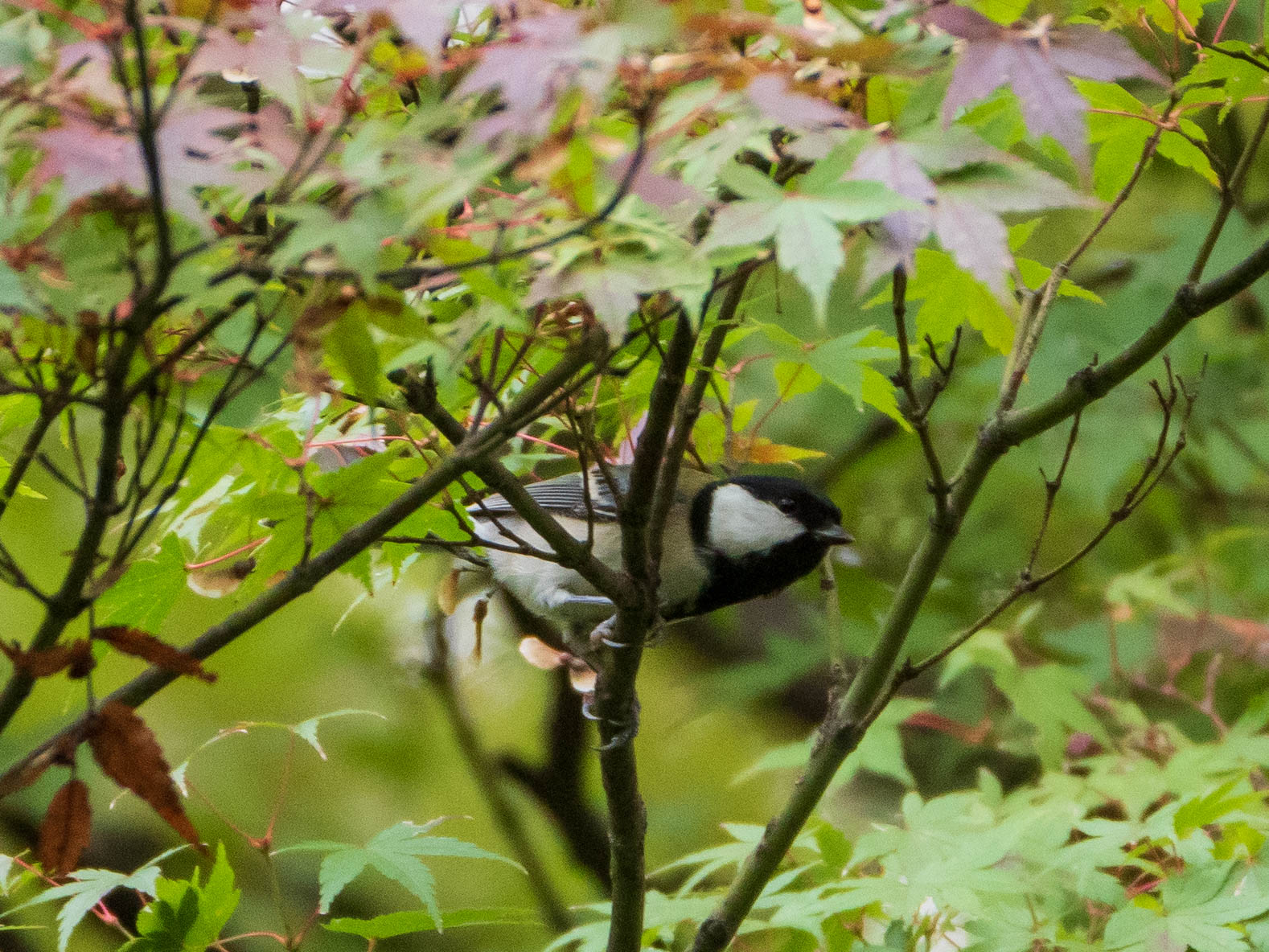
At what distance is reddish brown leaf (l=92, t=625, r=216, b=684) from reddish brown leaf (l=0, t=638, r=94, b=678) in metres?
0.02

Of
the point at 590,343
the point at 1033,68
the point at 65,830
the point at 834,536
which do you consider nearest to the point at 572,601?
the point at 834,536

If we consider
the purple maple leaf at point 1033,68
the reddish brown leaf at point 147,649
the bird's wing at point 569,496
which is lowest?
the bird's wing at point 569,496

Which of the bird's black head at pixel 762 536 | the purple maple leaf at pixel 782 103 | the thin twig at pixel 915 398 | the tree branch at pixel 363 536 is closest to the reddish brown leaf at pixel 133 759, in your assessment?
the tree branch at pixel 363 536

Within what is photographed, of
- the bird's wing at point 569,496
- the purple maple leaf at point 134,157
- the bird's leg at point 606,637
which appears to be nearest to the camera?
the purple maple leaf at point 134,157

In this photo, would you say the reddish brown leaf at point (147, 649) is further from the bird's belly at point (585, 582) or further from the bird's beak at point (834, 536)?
the bird's beak at point (834, 536)

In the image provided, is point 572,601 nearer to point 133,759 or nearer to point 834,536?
point 834,536

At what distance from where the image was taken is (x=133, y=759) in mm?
903


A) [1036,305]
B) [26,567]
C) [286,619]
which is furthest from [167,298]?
[286,619]

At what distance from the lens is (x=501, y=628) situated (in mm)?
4168

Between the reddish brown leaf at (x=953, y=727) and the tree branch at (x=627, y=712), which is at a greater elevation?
the tree branch at (x=627, y=712)

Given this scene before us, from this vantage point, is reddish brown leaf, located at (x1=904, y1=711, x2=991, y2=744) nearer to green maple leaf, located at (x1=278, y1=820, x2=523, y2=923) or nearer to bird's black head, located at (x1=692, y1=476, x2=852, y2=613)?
bird's black head, located at (x1=692, y1=476, x2=852, y2=613)

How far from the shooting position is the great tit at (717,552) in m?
2.29

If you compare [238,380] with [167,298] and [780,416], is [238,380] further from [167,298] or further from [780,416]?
[780,416]

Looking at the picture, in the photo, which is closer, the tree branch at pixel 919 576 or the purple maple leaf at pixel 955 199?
the purple maple leaf at pixel 955 199
